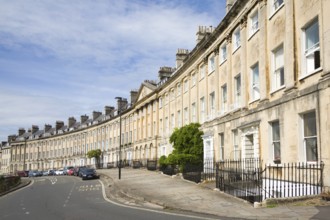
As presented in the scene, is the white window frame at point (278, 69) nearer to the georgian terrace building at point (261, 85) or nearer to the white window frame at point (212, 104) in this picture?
the georgian terrace building at point (261, 85)

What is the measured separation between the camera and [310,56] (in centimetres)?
1587

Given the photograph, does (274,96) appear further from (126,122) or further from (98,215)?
(126,122)

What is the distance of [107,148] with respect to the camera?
81.6 metres

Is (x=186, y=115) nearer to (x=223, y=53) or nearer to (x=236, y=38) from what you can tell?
(x=223, y=53)

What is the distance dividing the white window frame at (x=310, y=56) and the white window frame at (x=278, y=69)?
7.03 ft

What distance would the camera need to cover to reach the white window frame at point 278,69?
18.4 meters

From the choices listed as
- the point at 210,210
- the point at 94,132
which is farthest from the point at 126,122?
the point at 210,210

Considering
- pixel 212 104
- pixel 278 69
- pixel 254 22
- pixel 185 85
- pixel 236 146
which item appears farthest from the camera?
pixel 185 85

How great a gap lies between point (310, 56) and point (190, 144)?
16850 millimetres

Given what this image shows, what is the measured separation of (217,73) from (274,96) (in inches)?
415

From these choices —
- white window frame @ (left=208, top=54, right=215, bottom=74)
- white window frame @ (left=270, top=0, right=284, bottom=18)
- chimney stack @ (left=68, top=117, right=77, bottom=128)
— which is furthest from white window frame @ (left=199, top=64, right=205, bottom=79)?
chimney stack @ (left=68, top=117, right=77, bottom=128)

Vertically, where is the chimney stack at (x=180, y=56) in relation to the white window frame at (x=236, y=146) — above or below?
above

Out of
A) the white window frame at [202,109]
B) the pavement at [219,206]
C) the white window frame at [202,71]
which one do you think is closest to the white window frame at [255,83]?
the pavement at [219,206]

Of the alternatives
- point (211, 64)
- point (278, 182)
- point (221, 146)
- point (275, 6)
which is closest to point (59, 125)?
point (211, 64)
